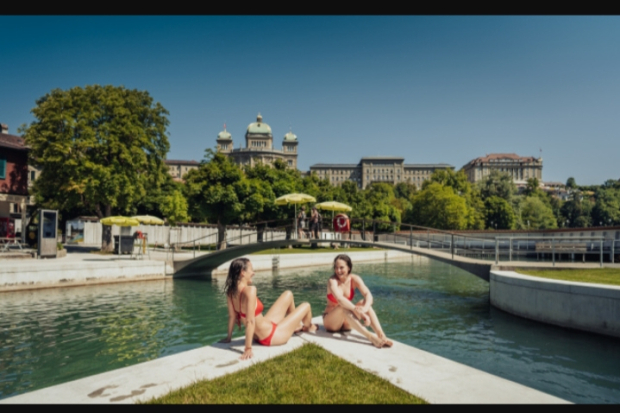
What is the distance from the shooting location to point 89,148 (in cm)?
3180

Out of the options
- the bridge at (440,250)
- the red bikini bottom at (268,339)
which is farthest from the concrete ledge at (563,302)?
the red bikini bottom at (268,339)

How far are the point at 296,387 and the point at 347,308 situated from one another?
2380 mm

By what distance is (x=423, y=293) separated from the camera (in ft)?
70.8

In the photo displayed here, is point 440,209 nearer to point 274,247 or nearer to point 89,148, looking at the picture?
point 274,247

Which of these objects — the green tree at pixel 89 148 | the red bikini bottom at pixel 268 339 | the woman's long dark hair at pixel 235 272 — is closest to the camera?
the woman's long dark hair at pixel 235 272

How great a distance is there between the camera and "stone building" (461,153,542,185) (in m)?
185

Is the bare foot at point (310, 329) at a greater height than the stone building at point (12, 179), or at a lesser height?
lesser

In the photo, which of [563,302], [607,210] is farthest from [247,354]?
[607,210]

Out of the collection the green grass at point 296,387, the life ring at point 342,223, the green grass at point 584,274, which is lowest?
the green grass at point 296,387

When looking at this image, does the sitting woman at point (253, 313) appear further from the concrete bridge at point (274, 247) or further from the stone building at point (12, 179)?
the stone building at point (12, 179)

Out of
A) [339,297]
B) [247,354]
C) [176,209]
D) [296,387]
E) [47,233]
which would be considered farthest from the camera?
[176,209]

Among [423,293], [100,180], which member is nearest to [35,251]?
[100,180]

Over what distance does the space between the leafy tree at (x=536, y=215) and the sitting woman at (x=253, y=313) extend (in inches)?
4000

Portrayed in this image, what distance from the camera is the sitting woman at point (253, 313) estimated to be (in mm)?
6652
